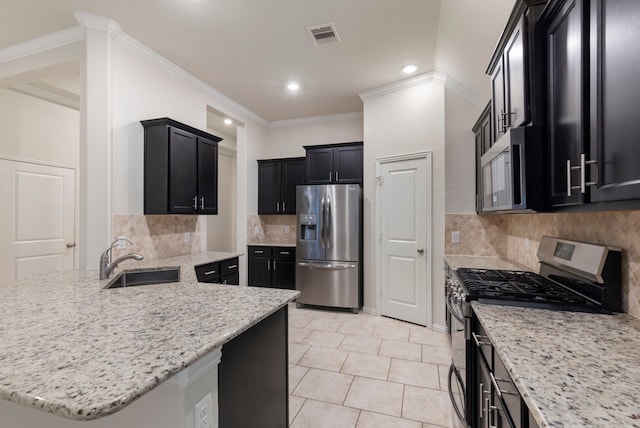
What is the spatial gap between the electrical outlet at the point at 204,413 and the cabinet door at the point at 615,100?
140cm

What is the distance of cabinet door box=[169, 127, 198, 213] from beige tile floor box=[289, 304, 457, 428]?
1.87 m

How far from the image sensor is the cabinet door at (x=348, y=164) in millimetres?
4285

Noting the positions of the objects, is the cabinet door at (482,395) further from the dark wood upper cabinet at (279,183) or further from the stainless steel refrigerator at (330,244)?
the dark wood upper cabinet at (279,183)

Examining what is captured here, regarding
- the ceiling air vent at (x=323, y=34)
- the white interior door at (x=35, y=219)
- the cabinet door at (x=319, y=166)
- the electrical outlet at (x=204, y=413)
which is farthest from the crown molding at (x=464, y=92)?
the white interior door at (x=35, y=219)

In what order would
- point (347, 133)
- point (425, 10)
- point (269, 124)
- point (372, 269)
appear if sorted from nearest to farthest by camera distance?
1. point (425, 10)
2. point (372, 269)
3. point (347, 133)
4. point (269, 124)

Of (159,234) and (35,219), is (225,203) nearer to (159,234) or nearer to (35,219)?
(35,219)

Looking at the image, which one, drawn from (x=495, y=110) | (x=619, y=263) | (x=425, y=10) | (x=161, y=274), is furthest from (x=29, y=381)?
(x=425, y=10)

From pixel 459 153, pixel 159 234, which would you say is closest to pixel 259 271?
pixel 159 234

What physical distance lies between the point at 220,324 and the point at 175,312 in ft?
0.93

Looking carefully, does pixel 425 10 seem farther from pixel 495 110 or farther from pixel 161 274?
pixel 161 274

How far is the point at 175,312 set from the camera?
123cm

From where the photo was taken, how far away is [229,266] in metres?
3.54

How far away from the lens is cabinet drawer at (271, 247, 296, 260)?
4.61 meters

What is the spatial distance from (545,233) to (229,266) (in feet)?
10.2
